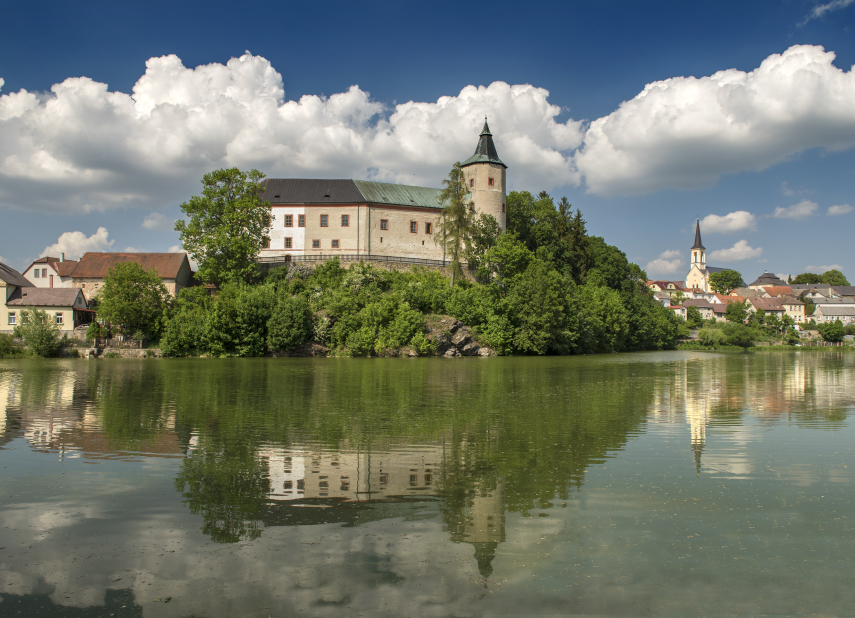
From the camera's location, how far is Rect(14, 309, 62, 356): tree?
47156mm

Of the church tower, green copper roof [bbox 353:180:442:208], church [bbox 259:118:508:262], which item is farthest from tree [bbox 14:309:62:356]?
the church tower

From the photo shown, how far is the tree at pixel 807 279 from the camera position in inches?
6806

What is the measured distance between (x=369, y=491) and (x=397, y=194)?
65.4 meters

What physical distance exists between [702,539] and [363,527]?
3.91 metres

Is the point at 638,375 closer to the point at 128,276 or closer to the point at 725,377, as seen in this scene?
the point at 725,377

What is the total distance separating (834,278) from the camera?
169625 mm

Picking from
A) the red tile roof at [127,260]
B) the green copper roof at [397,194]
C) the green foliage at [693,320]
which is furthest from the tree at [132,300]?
the green foliage at [693,320]

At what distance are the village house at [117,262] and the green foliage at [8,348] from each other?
14.1 metres

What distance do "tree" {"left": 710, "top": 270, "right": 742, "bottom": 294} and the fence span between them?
136647 mm

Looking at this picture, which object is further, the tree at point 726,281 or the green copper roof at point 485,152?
the tree at point 726,281

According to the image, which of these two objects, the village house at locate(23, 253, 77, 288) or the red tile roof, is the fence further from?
the village house at locate(23, 253, 77, 288)

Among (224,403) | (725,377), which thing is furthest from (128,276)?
(725,377)

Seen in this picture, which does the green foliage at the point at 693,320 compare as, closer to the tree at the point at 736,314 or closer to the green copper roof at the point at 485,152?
the tree at the point at 736,314

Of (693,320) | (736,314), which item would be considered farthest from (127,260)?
(736,314)
